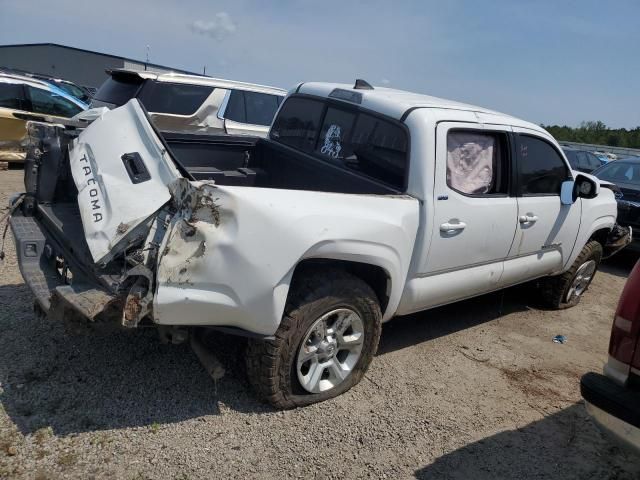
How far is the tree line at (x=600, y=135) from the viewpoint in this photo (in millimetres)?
44562

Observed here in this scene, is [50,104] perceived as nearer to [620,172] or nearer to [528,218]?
[528,218]

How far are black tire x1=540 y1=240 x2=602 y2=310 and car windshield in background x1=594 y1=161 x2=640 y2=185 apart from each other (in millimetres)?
3542

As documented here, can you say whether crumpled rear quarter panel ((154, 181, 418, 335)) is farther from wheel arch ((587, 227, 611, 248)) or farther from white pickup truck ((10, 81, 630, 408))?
wheel arch ((587, 227, 611, 248))

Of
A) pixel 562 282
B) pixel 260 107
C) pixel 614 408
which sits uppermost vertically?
pixel 260 107

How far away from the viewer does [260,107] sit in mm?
8875

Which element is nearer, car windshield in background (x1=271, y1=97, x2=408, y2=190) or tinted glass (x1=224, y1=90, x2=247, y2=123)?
car windshield in background (x1=271, y1=97, x2=408, y2=190)

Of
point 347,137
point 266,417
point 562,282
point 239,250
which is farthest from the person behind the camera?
point 562,282

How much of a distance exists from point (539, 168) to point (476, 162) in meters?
0.88

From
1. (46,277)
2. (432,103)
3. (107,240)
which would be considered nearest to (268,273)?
(107,240)

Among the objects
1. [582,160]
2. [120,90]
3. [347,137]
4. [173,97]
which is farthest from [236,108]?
[582,160]

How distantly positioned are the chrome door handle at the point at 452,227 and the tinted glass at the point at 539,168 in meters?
0.93

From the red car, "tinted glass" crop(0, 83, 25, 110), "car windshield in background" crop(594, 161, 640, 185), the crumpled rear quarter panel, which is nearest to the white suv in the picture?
"tinted glass" crop(0, 83, 25, 110)

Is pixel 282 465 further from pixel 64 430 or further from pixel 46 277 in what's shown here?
pixel 46 277

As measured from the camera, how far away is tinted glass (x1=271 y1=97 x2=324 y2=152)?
440cm
